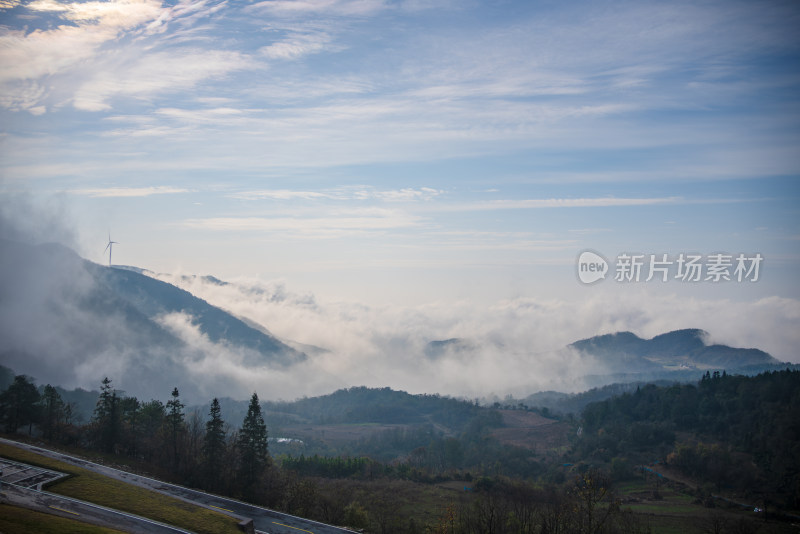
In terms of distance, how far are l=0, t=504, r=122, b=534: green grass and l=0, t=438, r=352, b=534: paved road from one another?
47.3 ft

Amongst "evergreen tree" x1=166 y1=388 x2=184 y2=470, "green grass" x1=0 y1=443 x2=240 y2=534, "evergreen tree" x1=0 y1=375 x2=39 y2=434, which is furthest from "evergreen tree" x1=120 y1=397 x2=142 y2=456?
"green grass" x1=0 y1=443 x2=240 y2=534

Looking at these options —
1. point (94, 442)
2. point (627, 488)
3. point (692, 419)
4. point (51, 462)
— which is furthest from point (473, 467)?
point (51, 462)

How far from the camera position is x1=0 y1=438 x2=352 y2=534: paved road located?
5134 cm

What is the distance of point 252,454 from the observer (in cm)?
7094

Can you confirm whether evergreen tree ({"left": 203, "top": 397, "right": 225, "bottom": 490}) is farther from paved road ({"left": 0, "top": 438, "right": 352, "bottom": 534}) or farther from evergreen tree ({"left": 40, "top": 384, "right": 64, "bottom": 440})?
evergreen tree ({"left": 40, "top": 384, "right": 64, "bottom": 440})

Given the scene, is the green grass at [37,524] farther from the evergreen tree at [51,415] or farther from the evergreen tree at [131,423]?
the evergreen tree at [51,415]

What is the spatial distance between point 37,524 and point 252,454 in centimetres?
3487

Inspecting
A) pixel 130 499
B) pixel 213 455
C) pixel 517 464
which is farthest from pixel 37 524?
pixel 517 464

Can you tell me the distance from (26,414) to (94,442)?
1078 cm

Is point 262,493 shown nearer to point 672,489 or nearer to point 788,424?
point 672,489

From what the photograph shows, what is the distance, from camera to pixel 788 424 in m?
134

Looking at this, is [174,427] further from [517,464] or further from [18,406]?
[517,464]

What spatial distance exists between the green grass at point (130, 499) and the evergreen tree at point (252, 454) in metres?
17.0

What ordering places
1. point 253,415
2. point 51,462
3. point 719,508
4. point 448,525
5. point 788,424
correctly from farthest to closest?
1. point 788,424
2. point 719,508
3. point 253,415
4. point 448,525
5. point 51,462
